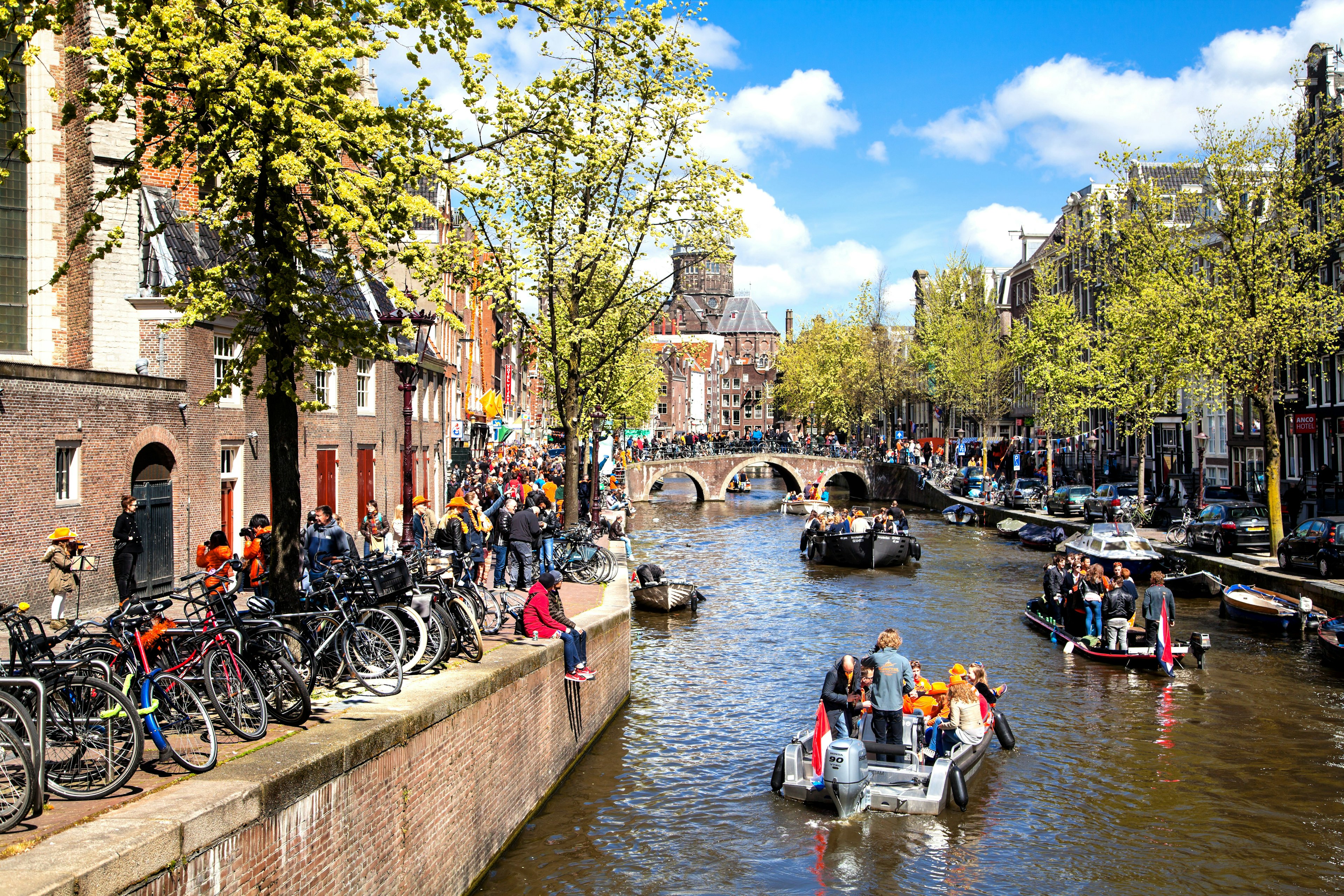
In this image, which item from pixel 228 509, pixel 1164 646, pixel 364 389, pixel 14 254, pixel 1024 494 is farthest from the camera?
pixel 1024 494

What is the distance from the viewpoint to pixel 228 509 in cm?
2242

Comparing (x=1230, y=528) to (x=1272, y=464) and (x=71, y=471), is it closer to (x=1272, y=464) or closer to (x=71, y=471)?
(x=1272, y=464)

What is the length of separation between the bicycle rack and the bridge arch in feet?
236

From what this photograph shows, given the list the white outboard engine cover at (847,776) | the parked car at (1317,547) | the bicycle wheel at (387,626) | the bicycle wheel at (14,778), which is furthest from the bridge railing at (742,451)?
the bicycle wheel at (14,778)

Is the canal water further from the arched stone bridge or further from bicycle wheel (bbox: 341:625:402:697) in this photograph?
the arched stone bridge

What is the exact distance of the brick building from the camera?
16891 millimetres

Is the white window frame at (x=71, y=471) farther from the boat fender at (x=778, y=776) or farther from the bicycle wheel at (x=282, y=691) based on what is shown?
the boat fender at (x=778, y=776)

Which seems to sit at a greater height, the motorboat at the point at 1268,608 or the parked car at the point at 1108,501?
the parked car at the point at 1108,501

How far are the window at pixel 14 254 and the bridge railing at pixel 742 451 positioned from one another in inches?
2291

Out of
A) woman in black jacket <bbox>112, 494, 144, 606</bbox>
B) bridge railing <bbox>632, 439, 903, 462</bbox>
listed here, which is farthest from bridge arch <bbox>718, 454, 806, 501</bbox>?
woman in black jacket <bbox>112, 494, 144, 606</bbox>

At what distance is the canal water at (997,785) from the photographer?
42.4ft

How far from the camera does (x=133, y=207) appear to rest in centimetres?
2122

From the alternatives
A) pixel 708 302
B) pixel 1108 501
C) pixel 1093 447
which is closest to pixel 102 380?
pixel 1108 501

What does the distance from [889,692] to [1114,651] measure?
10995mm
